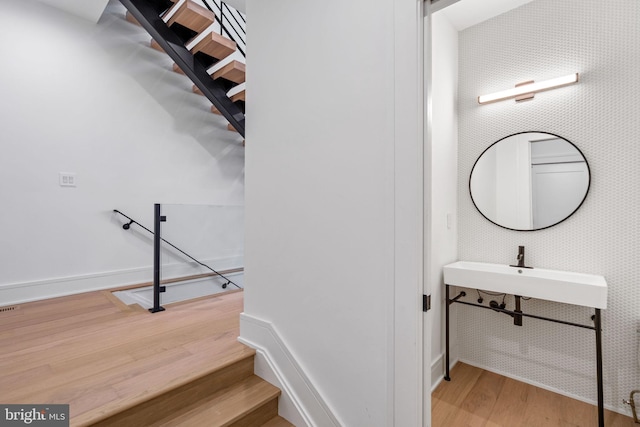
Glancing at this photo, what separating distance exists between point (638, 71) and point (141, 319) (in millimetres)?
3872

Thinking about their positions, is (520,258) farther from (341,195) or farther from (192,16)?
(192,16)

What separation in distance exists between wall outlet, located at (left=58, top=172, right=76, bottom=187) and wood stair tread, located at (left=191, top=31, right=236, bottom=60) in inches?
66.0

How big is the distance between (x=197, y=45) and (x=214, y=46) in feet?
0.69

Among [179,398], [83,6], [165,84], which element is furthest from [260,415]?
[83,6]

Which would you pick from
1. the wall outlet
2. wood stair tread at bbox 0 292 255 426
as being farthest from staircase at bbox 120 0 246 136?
wood stair tread at bbox 0 292 255 426

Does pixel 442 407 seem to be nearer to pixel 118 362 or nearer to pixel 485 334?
pixel 485 334

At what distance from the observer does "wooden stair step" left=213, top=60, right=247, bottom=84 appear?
2830 mm

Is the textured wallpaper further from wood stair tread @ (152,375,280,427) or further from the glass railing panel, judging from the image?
the glass railing panel

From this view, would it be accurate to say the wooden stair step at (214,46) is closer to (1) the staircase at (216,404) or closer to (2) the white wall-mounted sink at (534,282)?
(1) the staircase at (216,404)

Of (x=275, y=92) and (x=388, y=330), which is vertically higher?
(x=275, y=92)

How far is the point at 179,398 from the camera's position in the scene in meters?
1.43

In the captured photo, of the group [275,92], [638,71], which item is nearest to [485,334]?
[638,71]

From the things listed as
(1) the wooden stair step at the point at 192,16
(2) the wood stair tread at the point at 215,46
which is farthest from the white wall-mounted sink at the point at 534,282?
(1) the wooden stair step at the point at 192,16

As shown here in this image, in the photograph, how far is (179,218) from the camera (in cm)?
263
